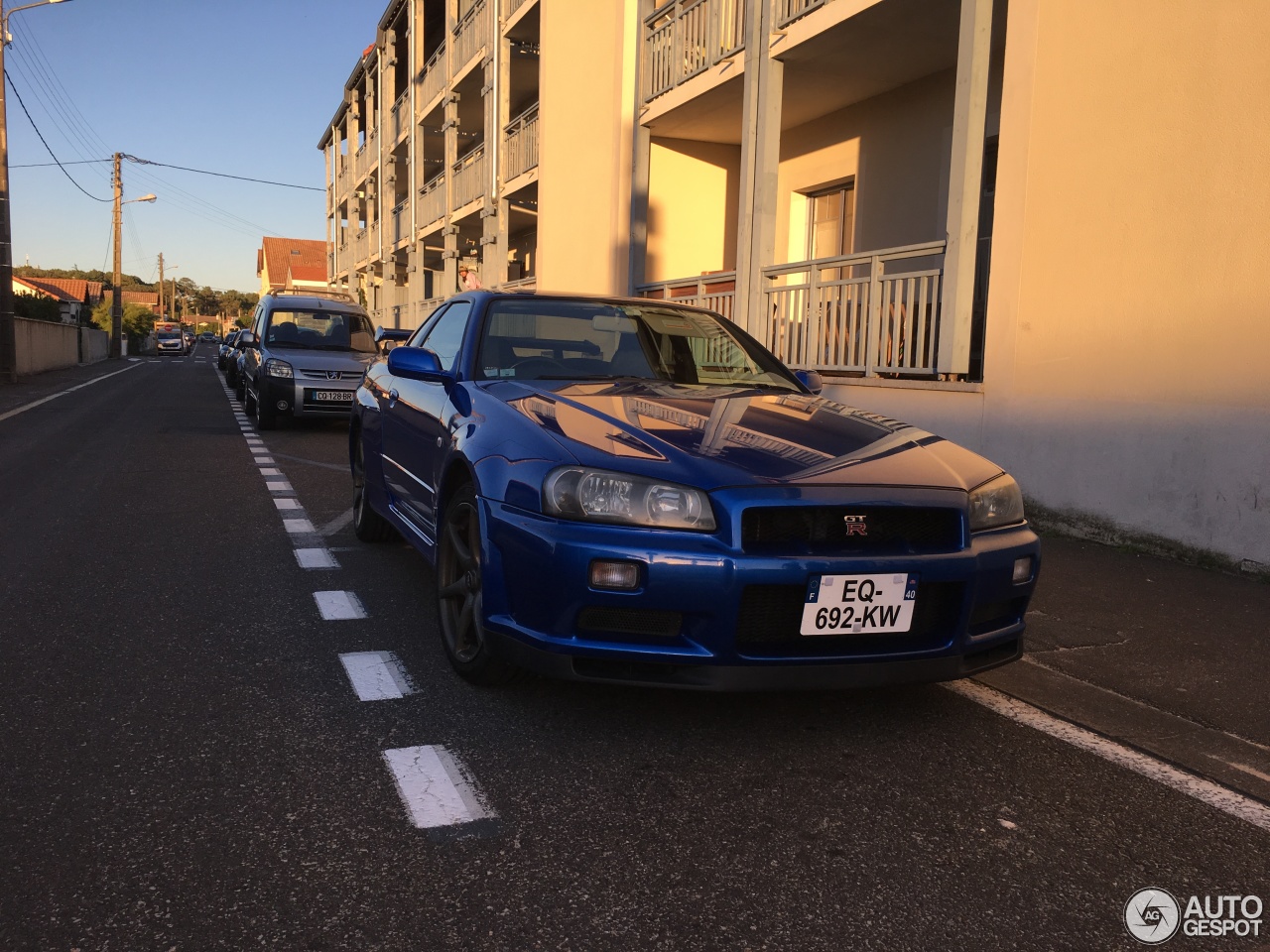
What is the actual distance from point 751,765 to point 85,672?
2441 millimetres

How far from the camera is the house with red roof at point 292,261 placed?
83.6 metres

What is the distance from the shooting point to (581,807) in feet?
9.16

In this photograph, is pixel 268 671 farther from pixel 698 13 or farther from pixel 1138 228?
pixel 698 13

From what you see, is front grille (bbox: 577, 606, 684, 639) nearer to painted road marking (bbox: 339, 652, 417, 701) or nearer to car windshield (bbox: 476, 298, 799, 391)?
painted road marking (bbox: 339, 652, 417, 701)

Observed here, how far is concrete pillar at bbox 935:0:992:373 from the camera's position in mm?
8391

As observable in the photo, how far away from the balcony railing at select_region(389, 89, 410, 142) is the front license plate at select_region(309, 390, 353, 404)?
62.7ft

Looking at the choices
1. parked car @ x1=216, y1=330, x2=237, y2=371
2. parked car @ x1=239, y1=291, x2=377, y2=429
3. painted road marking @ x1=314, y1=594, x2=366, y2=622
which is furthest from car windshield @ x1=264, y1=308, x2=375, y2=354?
painted road marking @ x1=314, y1=594, x2=366, y2=622

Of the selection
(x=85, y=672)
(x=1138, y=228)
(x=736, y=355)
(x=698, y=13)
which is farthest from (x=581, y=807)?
(x=698, y=13)

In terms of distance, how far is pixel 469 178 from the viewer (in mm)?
23188

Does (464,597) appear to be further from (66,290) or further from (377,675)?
(66,290)

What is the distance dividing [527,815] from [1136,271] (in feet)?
18.8

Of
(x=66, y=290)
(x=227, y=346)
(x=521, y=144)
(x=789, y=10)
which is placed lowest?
(x=227, y=346)

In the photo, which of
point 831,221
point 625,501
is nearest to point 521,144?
point 831,221

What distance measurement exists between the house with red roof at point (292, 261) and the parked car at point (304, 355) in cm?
6939
